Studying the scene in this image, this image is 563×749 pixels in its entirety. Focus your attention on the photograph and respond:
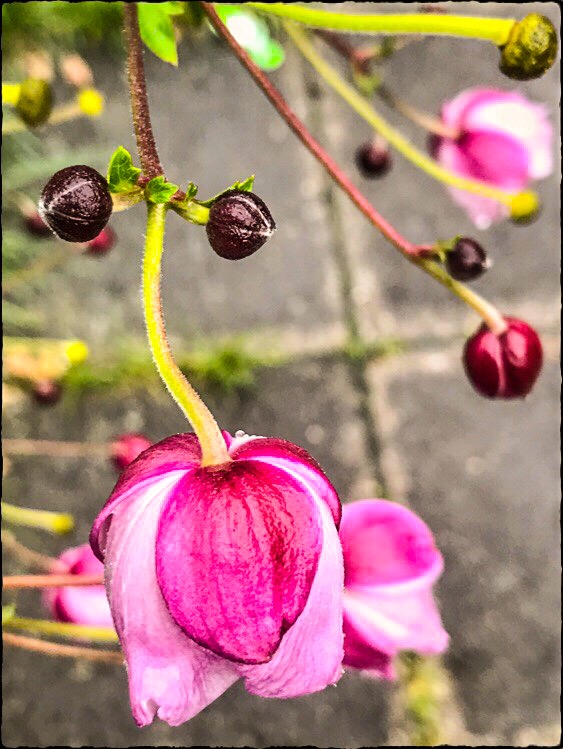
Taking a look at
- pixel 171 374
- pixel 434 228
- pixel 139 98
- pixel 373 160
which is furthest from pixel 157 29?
pixel 434 228

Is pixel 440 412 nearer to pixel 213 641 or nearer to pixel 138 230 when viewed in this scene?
pixel 138 230

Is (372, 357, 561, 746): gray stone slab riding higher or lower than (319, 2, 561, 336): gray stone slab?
lower

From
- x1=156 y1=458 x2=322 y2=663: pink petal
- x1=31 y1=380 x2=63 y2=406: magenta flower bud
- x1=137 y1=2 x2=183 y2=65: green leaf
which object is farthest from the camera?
x1=31 y1=380 x2=63 y2=406: magenta flower bud

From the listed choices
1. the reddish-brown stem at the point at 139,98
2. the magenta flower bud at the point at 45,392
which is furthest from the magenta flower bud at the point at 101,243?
the reddish-brown stem at the point at 139,98

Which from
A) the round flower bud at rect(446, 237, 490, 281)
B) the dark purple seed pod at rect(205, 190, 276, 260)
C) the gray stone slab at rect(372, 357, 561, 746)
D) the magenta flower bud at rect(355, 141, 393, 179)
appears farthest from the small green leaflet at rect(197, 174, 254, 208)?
the gray stone slab at rect(372, 357, 561, 746)

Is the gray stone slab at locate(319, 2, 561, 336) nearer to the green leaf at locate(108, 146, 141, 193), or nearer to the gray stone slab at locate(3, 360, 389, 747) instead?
the gray stone slab at locate(3, 360, 389, 747)

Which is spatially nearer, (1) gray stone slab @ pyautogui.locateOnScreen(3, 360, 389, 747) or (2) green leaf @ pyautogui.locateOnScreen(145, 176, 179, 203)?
(2) green leaf @ pyautogui.locateOnScreen(145, 176, 179, 203)
